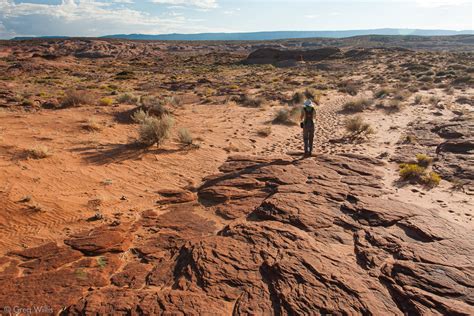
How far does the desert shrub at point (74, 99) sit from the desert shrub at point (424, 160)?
13.9 meters

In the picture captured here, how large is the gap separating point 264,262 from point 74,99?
13400mm

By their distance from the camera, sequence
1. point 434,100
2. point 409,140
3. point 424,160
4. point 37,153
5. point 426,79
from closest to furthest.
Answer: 1. point 37,153
2. point 424,160
3. point 409,140
4. point 434,100
5. point 426,79

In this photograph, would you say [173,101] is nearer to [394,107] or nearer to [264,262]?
[394,107]

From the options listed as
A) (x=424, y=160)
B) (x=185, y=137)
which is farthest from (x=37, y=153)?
(x=424, y=160)

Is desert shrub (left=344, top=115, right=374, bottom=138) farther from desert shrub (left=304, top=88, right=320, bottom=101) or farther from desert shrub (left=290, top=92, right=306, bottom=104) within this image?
desert shrub (left=304, top=88, right=320, bottom=101)

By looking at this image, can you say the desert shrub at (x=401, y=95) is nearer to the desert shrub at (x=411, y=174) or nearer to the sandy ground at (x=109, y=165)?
the sandy ground at (x=109, y=165)

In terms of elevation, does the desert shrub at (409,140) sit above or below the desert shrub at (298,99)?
below

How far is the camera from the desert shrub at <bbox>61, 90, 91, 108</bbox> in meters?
14.5

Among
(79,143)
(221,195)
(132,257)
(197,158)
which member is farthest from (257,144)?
(132,257)

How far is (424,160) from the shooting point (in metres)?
9.33

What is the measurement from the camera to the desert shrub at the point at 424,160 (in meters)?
9.27

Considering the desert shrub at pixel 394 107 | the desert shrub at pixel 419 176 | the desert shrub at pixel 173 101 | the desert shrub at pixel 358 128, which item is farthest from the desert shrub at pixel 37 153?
the desert shrub at pixel 394 107

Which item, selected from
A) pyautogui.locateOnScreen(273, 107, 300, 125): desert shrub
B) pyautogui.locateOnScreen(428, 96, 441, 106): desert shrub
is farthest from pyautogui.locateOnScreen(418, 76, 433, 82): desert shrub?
pyautogui.locateOnScreen(273, 107, 300, 125): desert shrub

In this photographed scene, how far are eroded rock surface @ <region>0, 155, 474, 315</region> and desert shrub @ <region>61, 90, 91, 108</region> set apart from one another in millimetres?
10445
